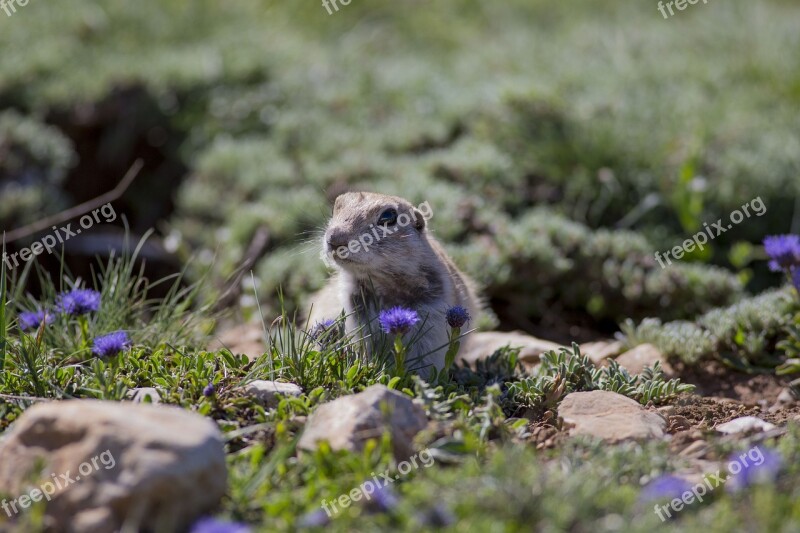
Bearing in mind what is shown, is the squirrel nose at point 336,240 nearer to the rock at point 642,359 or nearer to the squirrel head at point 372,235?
the squirrel head at point 372,235

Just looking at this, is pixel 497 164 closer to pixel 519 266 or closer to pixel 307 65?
pixel 519 266

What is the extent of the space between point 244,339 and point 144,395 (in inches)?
86.0

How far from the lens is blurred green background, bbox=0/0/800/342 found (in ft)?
23.3

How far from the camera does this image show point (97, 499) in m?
3.00

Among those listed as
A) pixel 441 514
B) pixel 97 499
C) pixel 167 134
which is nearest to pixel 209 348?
pixel 97 499

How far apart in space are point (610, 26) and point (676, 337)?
695 centimetres

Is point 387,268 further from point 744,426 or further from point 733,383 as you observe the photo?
point 733,383

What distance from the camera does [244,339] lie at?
612cm

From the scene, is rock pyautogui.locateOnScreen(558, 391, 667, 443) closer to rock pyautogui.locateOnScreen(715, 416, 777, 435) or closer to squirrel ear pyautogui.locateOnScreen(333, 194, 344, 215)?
rock pyautogui.locateOnScreen(715, 416, 777, 435)

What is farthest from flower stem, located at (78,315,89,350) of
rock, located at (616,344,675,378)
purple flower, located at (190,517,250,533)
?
rock, located at (616,344,675,378)

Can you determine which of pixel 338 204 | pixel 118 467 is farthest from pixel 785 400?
pixel 118 467

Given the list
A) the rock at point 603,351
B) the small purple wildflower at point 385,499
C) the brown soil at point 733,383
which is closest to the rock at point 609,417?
Answer: the small purple wildflower at point 385,499

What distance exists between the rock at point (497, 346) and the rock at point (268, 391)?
1513 millimetres

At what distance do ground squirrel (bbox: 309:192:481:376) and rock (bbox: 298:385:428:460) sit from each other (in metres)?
1.00
